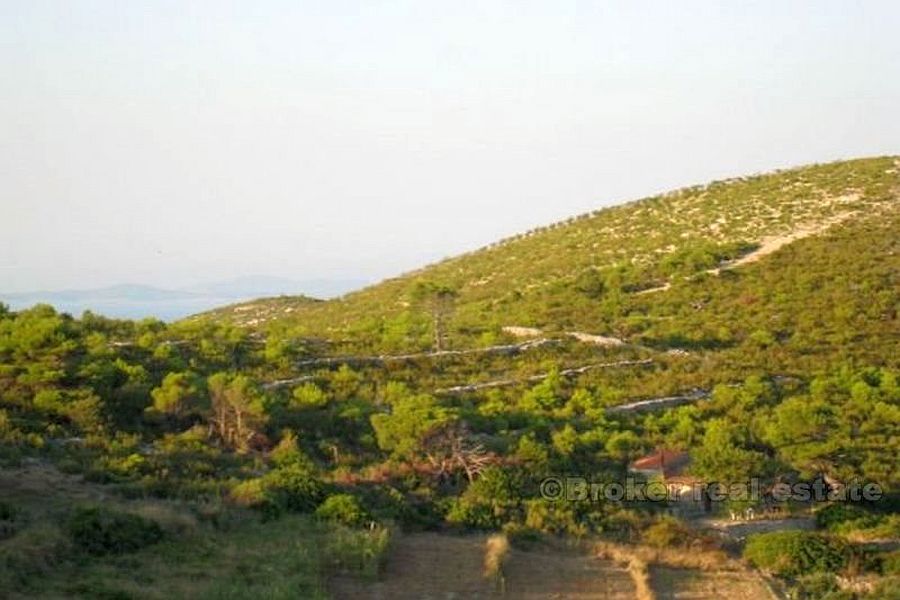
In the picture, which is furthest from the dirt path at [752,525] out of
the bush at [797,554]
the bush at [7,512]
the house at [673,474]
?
the bush at [7,512]

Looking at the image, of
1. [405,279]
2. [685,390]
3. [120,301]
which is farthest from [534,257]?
[120,301]

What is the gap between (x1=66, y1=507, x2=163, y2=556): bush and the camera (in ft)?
40.6

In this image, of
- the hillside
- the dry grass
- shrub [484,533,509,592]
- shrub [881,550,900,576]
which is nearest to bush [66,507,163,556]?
shrub [484,533,509,592]

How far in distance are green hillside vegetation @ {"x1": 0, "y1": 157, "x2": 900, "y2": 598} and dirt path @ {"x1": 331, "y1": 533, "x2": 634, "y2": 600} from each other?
37 cm

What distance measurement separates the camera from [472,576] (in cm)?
1301

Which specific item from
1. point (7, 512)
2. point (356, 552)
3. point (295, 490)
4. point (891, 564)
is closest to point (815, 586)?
point (891, 564)

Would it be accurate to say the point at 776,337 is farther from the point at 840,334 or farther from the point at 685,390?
the point at 685,390

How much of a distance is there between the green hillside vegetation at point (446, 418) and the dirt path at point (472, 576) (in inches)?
14.6

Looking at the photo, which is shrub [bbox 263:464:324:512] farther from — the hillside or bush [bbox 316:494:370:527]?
the hillside

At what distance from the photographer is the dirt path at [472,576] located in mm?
12258

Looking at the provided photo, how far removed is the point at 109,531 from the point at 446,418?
8.22 m

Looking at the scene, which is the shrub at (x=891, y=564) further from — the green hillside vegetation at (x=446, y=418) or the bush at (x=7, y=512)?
the bush at (x=7, y=512)

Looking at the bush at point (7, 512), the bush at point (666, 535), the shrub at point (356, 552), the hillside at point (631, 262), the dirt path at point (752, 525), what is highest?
the hillside at point (631, 262)

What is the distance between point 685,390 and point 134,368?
1280cm
